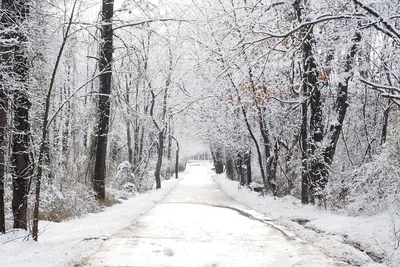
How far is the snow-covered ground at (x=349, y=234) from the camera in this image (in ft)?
22.5

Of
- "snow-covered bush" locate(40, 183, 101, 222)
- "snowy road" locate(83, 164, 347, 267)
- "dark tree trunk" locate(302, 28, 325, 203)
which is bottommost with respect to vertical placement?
"snowy road" locate(83, 164, 347, 267)

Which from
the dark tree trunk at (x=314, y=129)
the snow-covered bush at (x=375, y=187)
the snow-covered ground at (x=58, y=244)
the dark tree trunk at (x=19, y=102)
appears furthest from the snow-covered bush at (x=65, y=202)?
the snow-covered bush at (x=375, y=187)

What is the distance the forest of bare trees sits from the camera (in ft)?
25.8

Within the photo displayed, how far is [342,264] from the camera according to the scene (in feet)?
21.2

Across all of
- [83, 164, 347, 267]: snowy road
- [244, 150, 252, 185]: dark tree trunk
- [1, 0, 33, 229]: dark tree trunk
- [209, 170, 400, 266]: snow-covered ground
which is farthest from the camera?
[244, 150, 252, 185]: dark tree trunk

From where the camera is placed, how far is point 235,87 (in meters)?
16.7

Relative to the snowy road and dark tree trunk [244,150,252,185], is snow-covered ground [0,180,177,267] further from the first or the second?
dark tree trunk [244,150,252,185]

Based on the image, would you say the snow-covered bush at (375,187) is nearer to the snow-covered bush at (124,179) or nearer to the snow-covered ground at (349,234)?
the snow-covered ground at (349,234)

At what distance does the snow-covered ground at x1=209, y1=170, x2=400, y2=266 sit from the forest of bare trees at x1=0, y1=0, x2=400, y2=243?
34.2 inches

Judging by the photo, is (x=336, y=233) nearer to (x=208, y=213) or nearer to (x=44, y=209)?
(x=208, y=213)

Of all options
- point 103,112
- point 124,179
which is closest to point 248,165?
point 124,179

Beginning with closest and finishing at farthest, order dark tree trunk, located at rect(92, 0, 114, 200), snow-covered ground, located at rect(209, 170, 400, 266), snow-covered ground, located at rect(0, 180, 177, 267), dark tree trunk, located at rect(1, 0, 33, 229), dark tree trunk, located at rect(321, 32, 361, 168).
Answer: snow-covered ground, located at rect(0, 180, 177, 267) → snow-covered ground, located at rect(209, 170, 400, 266) → dark tree trunk, located at rect(1, 0, 33, 229) → dark tree trunk, located at rect(321, 32, 361, 168) → dark tree trunk, located at rect(92, 0, 114, 200)

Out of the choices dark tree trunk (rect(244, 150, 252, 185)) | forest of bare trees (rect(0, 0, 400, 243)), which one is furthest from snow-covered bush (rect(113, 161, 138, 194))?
dark tree trunk (rect(244, 150, 252, 185))

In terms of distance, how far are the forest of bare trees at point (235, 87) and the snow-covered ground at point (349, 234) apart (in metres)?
0.87
